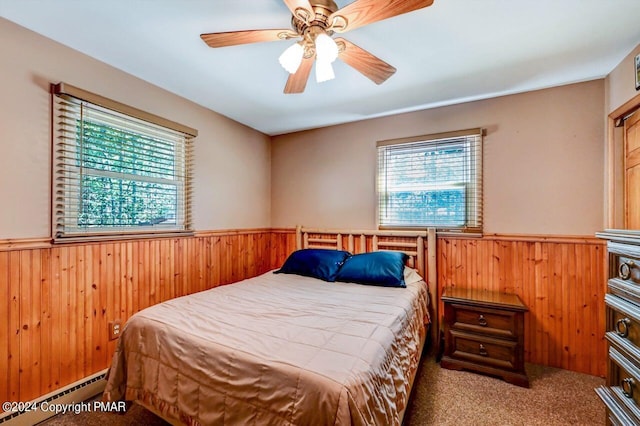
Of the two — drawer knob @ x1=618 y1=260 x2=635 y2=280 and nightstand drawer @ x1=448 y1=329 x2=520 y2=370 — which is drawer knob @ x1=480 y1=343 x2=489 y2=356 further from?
drawer knob @ x1=618 y1=260 x2=635 y2=280

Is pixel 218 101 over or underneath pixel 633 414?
over

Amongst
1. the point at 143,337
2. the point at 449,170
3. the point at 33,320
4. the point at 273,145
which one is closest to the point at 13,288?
the point at 33,320

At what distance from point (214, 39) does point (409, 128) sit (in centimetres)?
221

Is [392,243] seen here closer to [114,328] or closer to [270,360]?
[270,360]

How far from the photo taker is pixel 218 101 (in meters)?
2.83

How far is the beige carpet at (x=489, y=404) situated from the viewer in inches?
70.9

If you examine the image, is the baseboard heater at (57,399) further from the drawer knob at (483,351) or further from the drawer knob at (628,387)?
the drawer knob at (628,387)

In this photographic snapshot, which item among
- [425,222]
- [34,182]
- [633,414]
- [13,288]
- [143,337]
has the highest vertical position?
[34,182]

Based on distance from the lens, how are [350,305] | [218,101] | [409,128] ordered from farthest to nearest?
[409,128] < [218,101] < [350,305]

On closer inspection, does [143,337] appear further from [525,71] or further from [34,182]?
[525,71]

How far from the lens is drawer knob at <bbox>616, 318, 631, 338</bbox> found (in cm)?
128

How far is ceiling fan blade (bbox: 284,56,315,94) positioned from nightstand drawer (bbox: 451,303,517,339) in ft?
7.14

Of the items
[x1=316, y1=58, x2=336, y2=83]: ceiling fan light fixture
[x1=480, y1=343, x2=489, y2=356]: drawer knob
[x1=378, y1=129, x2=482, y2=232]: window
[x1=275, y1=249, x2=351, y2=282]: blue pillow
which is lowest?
[x1=480, y1=343, x2=489, y2=356]: drawer knob

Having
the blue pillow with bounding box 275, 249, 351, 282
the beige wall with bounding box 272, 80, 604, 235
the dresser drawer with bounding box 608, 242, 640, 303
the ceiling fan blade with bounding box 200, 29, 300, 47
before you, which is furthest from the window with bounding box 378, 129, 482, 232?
the ceiling fan blade with bounding box 200, 29, 300, 47
